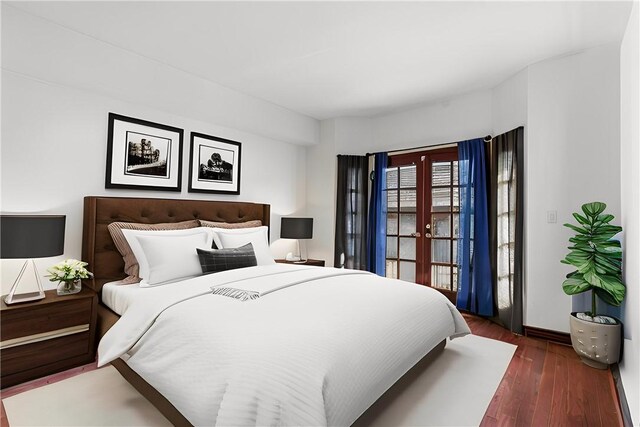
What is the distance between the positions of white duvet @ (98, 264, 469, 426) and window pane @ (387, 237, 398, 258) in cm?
214

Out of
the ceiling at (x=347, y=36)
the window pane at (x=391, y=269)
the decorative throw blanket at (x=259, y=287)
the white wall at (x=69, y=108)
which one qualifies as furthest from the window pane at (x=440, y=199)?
the white wall at (x=69, y=108)

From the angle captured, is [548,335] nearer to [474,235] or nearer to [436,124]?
[474,235]

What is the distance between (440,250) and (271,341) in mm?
3214

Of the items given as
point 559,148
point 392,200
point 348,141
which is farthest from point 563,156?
point 348,141

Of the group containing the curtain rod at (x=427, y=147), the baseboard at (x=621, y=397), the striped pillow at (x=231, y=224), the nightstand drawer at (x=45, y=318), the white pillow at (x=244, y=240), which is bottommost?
the baseboard at (x=621, y=397)

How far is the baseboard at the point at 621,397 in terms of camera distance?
72.8 inches

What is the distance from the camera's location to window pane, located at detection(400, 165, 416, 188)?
14.5 feet

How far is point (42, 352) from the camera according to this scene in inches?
89.3

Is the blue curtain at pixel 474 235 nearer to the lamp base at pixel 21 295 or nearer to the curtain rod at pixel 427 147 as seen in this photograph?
the curtain rod at pixel 427 147

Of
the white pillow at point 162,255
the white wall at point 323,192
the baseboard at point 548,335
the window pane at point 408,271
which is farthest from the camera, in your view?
the white wall at point 323,192

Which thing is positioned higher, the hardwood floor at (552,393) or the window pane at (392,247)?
the window pane at (392,247)

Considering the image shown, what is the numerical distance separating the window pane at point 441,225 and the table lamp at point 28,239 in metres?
3.79

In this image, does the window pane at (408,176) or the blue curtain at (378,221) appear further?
the blue curtain at (378,221)

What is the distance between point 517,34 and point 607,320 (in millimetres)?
2335
